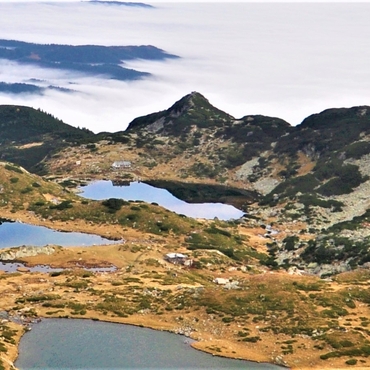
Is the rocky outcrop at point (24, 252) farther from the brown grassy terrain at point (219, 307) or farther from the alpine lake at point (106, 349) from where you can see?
the alpine lake at point (106, 349)

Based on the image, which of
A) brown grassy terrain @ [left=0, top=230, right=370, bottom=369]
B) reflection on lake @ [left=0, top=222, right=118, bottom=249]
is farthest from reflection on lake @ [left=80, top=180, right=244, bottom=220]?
brown grassy terrain @ [left=0, top=230, right=370, bottom=369]

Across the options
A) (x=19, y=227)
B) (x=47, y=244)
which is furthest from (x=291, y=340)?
(x=19, y=227)

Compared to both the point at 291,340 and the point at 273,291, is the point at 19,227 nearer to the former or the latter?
the point at 273,291

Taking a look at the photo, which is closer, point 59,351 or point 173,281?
point 59,351

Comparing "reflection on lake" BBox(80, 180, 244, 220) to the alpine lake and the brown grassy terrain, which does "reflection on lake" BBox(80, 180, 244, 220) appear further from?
the alpine lake

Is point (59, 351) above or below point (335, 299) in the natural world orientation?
below

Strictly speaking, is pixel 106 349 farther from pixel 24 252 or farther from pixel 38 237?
pixel 38 237
